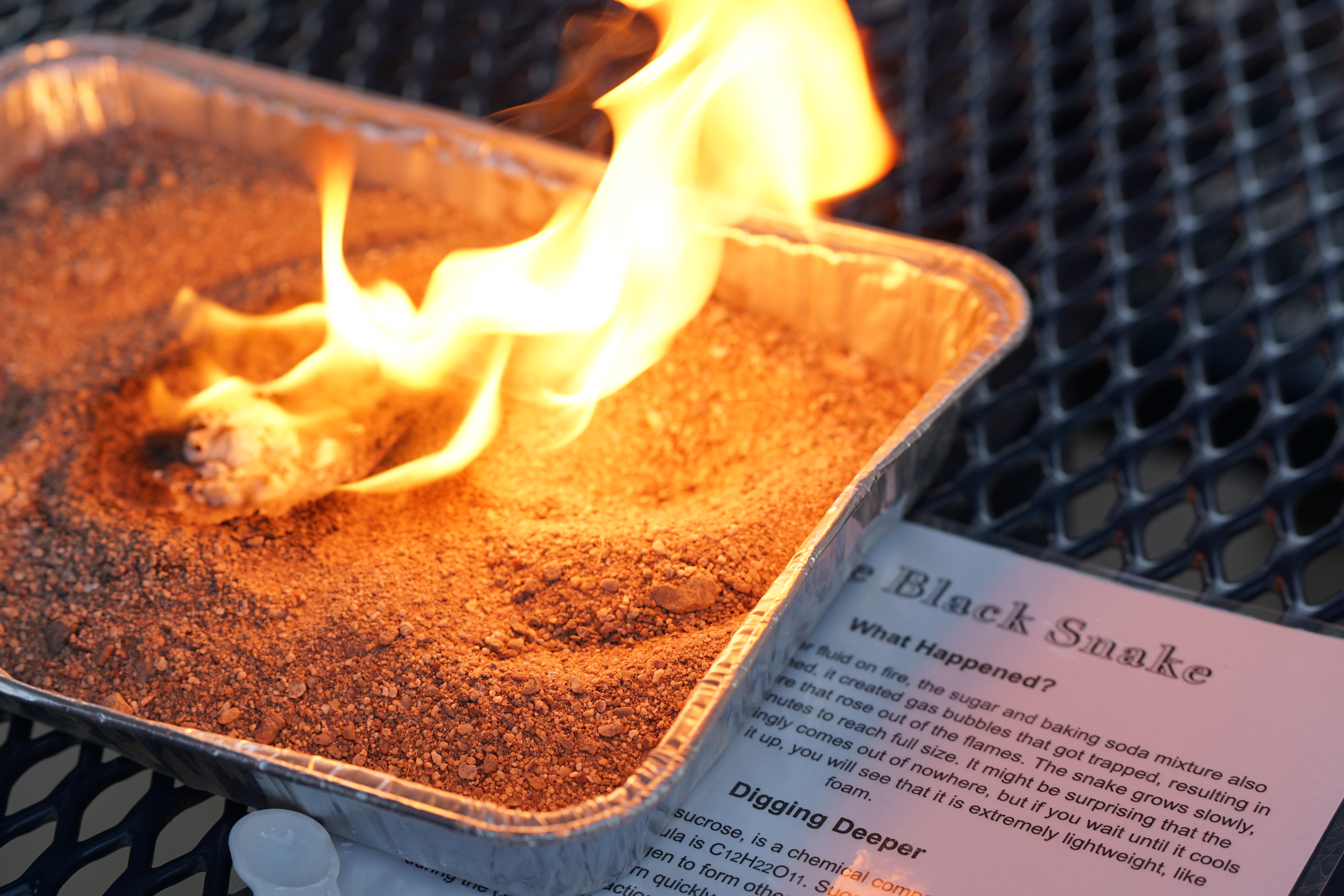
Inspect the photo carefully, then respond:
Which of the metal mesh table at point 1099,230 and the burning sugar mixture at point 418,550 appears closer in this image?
the burning sugar mixture at point 418,550

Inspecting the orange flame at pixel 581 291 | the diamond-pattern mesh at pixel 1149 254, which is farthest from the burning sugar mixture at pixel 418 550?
the diamond-pattern mesh at pixel 1149 254

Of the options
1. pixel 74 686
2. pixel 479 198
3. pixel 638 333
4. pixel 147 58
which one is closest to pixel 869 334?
pixel 638 333

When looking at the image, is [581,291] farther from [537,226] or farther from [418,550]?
[418,550]

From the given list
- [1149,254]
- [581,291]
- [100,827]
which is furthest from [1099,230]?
[100,827]

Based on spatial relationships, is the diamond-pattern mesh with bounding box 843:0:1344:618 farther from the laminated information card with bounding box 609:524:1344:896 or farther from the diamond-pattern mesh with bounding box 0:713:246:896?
the diamond-pattern mesh with bounding box 0:713:246:896

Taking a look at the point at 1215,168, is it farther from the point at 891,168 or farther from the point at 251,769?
the point at 251,769

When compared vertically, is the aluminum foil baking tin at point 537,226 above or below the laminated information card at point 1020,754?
above

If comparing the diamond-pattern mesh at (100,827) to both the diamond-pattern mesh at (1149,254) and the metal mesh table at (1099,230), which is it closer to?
the metal mesh table at (1099,230)
